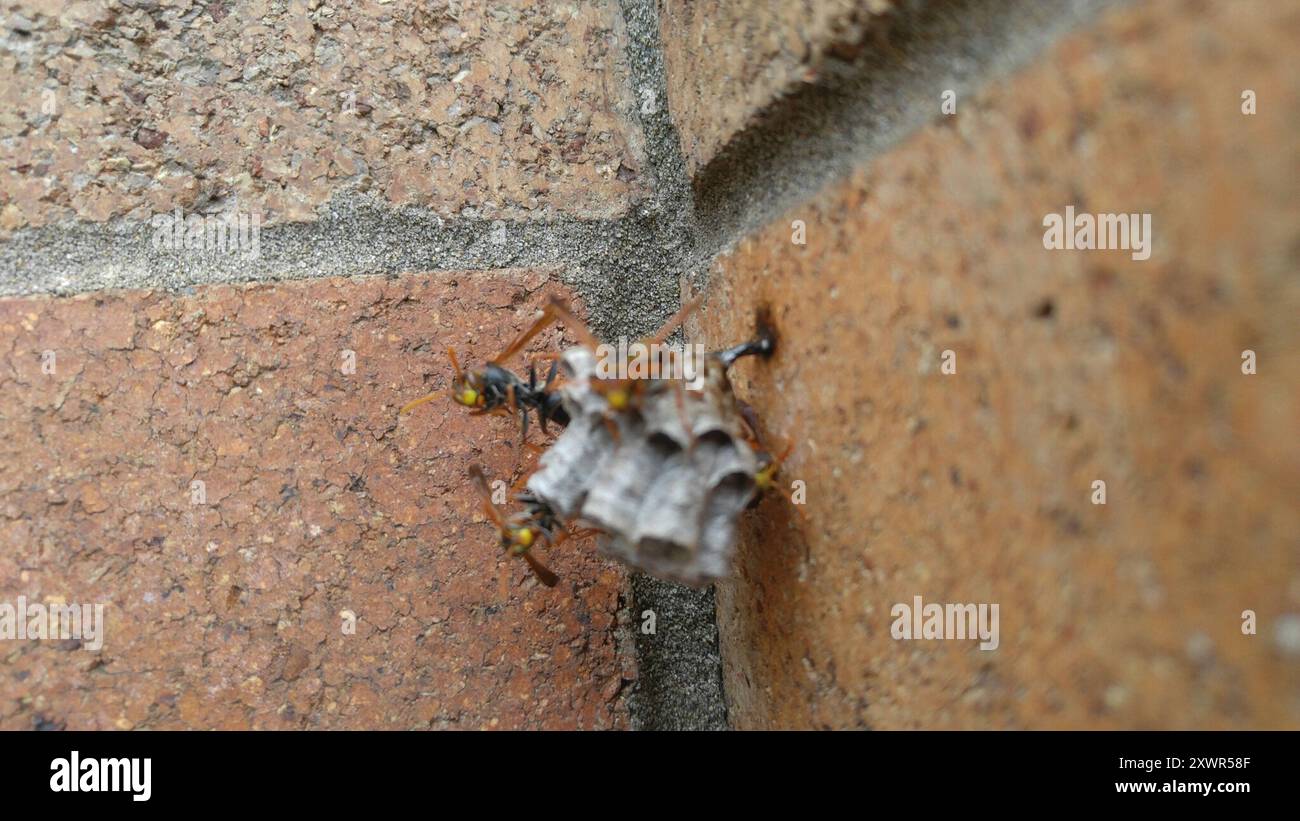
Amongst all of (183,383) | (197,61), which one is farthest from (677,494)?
(197,61)

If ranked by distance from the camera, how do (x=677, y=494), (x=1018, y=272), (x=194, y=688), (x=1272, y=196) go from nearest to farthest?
(x=1272, y=196) → (x=1018, y=272) → (x=677, y=494) → (x=194, y=688)

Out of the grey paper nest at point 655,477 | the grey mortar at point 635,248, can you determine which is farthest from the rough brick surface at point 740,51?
the grey paper nest at point 655,477

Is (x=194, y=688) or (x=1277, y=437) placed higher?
(x=1277, y=437)

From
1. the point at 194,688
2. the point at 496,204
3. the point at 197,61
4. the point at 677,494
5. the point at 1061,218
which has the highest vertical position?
the point at 197,61

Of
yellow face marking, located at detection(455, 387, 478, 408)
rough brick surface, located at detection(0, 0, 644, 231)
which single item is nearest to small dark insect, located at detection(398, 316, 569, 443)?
yellow face marking, located at detection(455, 387, 478, 408)

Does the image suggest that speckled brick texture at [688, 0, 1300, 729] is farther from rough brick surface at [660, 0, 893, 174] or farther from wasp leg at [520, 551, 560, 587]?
wasp leg at [520, 551, 560, 587]

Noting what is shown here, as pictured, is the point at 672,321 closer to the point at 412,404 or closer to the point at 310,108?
the point at 412,404

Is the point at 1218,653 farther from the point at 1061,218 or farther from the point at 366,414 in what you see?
the point at 366,414

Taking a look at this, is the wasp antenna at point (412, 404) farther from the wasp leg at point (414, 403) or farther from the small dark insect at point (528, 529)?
the small dark insect at point (528, 529)
